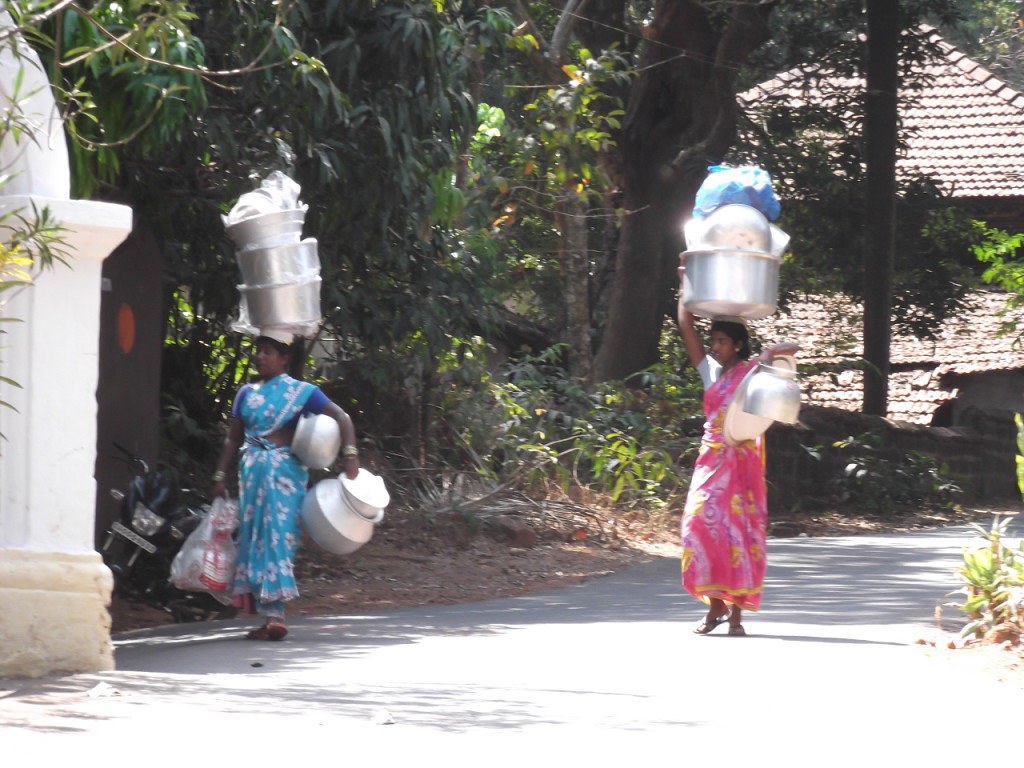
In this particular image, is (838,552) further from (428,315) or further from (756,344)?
(756,344)

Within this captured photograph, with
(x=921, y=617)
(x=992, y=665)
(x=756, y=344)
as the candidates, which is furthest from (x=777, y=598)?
(x=756, y=344)

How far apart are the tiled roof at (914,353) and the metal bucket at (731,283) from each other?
14.9m

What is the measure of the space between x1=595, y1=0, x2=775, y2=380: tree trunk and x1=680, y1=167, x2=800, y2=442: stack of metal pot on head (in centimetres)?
937

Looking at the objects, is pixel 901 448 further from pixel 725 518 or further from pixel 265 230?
pixel 265 230

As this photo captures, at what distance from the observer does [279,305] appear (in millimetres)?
7684

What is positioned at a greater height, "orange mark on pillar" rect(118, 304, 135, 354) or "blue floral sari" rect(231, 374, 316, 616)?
"orange mark on pillar" rect(118, 304, 135, 354)

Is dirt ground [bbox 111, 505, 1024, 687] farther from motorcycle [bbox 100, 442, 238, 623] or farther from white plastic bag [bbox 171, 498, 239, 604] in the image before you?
white plastic bag [bbox 171, 498, 239, 604]

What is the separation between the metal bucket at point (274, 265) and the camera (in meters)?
7.70

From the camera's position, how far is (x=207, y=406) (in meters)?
11.7

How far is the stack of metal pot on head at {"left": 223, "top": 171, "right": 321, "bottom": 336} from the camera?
25.2ft

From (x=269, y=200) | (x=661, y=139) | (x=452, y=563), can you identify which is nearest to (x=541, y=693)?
(x=269, y=200)

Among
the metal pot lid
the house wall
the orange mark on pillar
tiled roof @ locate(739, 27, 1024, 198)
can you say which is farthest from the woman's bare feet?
tiled roof @ locate(739, 27, 1024, 198)

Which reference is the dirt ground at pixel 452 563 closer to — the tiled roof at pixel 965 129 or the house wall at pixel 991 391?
the house wall at pixel 991 391

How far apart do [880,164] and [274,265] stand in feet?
43.1
